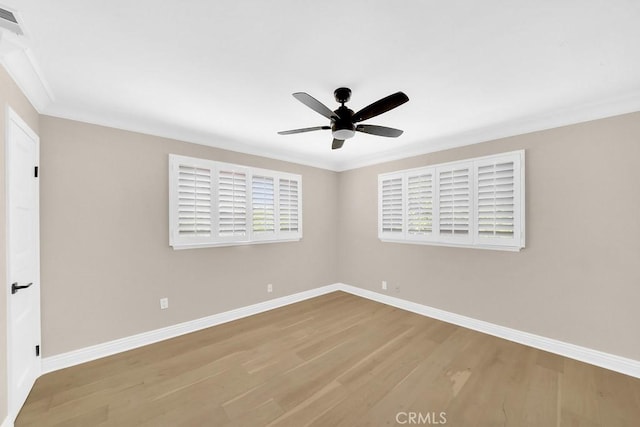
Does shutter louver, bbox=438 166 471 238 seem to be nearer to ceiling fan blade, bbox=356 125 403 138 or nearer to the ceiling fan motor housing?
ceiling fan blade, bbox=356 125 403 138

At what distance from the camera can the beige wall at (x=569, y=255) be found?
2387 mm

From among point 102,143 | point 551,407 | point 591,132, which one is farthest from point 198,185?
point 591,132

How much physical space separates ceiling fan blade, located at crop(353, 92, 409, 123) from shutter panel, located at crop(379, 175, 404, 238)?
85.3 inches

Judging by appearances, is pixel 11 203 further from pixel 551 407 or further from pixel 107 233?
pixel 551 407

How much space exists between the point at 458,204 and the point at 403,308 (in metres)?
1.82

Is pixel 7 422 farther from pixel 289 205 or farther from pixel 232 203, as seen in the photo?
pixel 289 205

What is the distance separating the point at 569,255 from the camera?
267 centimetres

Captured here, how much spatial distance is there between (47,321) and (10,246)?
1092 mm

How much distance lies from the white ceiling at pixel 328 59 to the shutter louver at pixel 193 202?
63 centimetres

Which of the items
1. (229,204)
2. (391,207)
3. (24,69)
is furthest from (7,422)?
(391,207)

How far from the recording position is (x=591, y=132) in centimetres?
255

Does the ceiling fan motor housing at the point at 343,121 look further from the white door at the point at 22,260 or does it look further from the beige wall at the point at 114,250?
the white door at the point at 22,260

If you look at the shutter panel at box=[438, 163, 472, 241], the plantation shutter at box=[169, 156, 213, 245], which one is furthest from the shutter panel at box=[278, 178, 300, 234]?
the shutter panel at box=[438, 163, 472, 241]

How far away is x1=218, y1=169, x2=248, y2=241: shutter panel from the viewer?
137 inches
